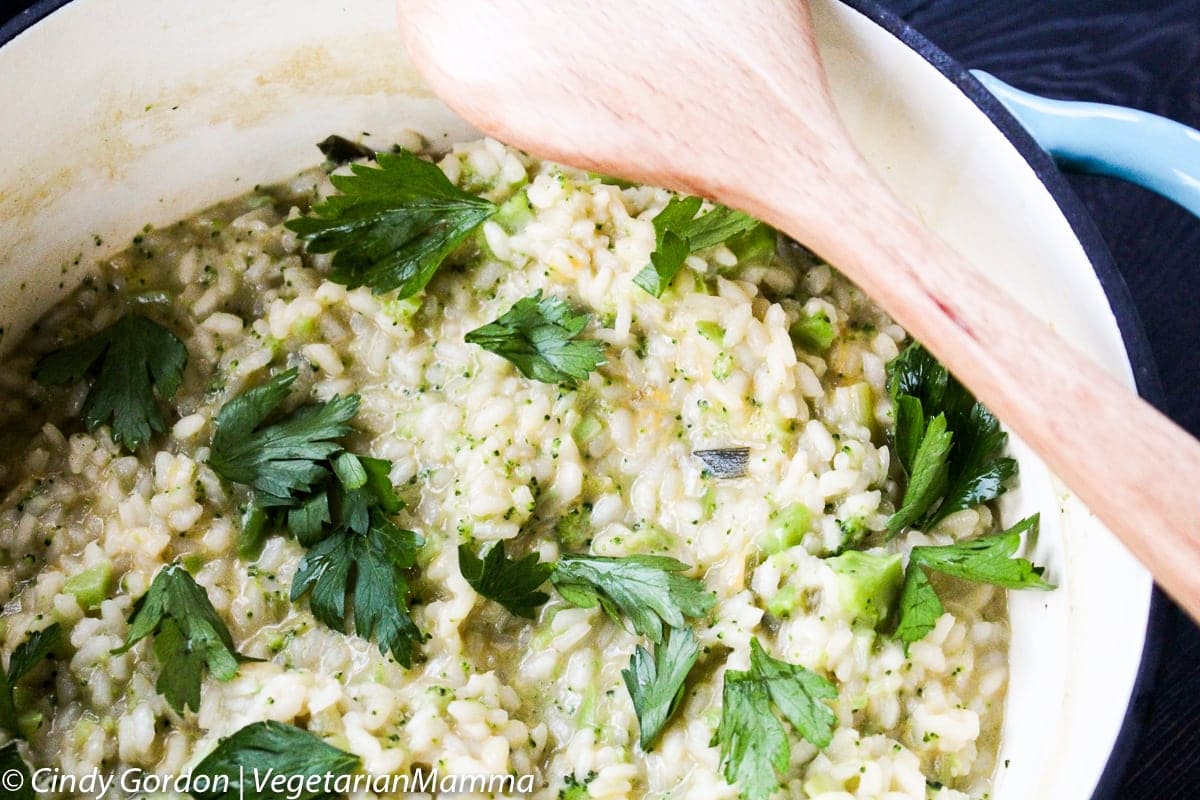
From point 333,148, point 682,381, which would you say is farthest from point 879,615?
point 333,148

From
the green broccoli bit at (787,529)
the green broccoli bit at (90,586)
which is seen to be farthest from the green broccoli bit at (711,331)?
the green broccoli bit at (90,586)

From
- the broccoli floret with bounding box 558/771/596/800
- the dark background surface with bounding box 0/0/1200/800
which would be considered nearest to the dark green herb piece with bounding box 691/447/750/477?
the broccoli floret with bounding box 558/771/596/800

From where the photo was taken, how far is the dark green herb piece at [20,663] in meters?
1.96

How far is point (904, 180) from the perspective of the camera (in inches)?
84.5

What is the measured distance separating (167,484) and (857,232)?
126 centimetres

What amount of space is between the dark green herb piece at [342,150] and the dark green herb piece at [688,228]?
73 cm

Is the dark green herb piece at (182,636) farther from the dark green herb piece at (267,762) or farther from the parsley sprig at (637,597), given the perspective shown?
the parsley sprig at (637,597)

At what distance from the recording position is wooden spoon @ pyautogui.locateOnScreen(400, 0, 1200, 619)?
147 centimetres

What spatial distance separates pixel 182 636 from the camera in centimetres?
196

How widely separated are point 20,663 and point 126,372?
0.55m

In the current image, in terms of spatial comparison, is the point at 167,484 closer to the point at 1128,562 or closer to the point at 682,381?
the point at 682,381

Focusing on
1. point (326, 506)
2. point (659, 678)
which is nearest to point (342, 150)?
point (326, 506)

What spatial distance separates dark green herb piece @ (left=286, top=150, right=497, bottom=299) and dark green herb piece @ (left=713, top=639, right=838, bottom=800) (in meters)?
0.90
